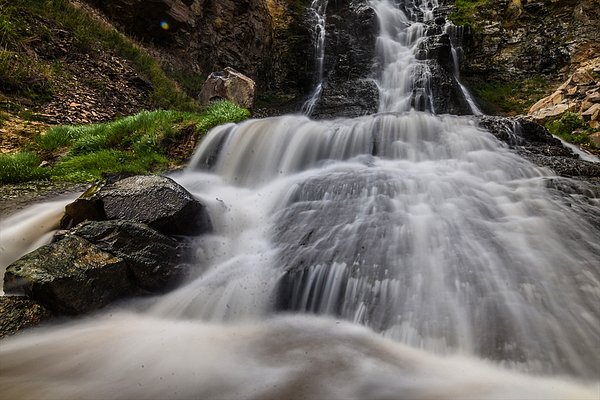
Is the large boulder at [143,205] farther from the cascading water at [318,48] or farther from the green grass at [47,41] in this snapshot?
the cascading water at [318,48]

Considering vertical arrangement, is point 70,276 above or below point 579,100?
below

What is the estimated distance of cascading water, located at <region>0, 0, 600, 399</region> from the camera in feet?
8.39

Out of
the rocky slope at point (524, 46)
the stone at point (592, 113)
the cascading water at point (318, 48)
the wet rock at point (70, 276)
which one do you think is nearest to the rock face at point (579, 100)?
the stone at point (592, 113)

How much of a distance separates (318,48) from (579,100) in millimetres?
10300

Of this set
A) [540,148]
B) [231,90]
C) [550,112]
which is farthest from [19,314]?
[550,112]

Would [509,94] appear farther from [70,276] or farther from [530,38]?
[70,276]

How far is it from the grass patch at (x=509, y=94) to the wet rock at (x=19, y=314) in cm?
1534

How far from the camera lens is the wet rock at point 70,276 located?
3.28m

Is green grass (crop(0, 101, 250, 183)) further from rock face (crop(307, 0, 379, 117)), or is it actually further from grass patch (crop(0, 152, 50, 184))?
rock face (crop(307, 0, 379, 117))

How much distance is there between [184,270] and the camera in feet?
13.8

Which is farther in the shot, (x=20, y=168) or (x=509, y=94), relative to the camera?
(x=509, y=94)

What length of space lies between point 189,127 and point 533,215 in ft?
21.9

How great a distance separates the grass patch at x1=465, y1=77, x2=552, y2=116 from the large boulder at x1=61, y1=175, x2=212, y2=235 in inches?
536

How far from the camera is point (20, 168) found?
6148mm
